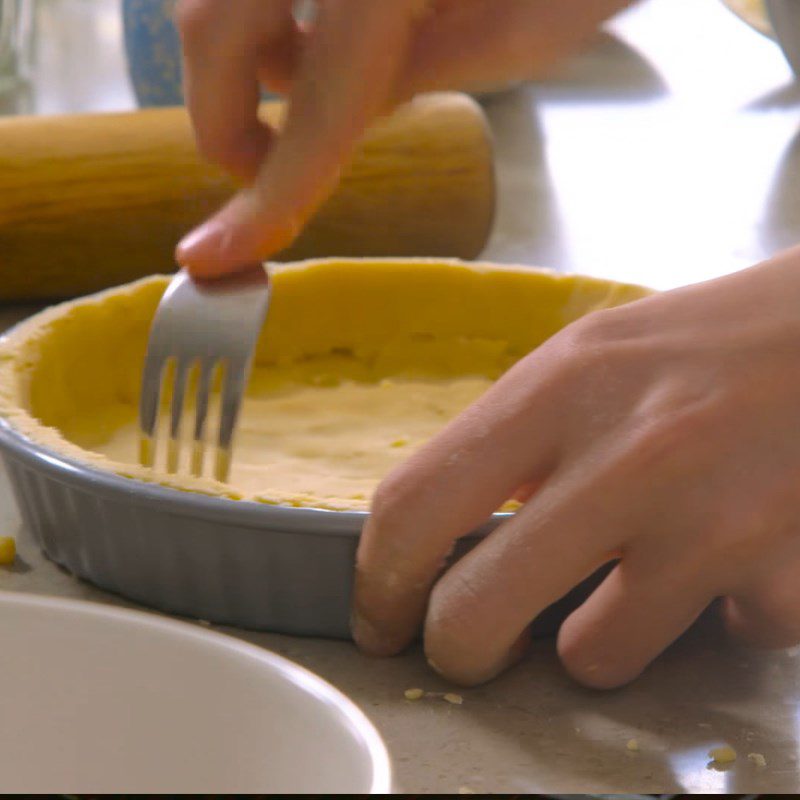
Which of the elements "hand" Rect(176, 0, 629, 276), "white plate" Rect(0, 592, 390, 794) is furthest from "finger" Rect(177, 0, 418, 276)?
"white plate" Rect(0, 592, 390, 794)

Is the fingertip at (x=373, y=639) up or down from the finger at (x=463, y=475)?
down

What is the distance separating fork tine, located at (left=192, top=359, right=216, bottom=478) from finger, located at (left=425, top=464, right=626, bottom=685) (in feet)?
0.64

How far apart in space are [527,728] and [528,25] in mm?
448

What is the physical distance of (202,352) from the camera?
769mm

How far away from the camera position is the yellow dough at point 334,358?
880 millimetres

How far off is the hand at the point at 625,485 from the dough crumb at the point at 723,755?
6 centimetres

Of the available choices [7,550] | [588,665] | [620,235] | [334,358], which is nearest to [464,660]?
[588,665]

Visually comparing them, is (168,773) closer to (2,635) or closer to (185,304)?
(2,635)

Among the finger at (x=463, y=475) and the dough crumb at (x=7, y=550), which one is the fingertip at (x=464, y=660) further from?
the dough crumb at (x=7, y=550)

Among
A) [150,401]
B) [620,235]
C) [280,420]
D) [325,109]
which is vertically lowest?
[620,235]

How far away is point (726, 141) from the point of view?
1.98 metres

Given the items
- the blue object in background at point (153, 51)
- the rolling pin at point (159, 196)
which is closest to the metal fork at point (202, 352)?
the rolling pin at point (159, 196)

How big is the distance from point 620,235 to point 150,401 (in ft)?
2.94

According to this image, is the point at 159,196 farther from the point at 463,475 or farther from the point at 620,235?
the point at 463,475
